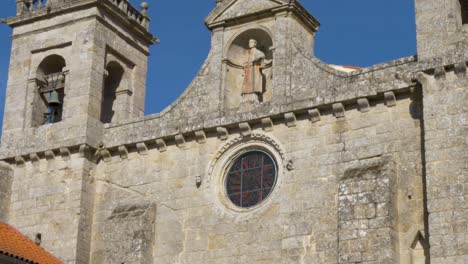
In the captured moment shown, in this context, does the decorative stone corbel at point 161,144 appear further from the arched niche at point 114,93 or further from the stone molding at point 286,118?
the arched niche at point 114,93

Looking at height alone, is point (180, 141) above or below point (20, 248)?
above

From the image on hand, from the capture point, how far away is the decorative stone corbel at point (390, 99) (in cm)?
1730

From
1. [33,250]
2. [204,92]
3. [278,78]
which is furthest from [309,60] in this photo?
[33,250]

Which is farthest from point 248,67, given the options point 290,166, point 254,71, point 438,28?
point 438,28

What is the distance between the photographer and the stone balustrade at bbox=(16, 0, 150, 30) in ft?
71.9

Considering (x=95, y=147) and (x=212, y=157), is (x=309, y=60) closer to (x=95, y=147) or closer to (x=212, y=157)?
(x=212, y=157)

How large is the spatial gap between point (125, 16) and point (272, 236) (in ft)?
21.7

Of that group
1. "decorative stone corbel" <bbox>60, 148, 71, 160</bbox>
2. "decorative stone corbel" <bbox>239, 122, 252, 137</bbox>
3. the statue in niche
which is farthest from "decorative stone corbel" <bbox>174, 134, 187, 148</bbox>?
"decorative stone corbel" <bbox>60, 148, 71, 160</bbox>

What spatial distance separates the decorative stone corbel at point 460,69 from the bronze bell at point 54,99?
891cm

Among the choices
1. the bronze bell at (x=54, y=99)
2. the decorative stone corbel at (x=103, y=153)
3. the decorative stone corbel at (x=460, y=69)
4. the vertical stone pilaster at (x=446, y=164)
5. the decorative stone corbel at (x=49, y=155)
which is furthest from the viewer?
the bronze bell at (x=54, y=99)

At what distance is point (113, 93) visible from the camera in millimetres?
22062

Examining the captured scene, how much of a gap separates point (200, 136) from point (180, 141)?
456mm

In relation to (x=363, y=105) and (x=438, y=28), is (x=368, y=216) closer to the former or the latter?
(x=363, y=105)

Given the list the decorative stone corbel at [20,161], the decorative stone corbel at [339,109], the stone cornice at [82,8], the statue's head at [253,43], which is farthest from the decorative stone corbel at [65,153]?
the decorative stone corbel at [339,109]
